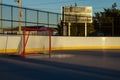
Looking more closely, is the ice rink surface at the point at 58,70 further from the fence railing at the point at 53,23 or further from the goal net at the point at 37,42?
the fence railing at the point at 53,23

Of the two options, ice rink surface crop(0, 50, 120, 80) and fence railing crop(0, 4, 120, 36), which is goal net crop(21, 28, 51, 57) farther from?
ice rink surface crop(0, 50, 120, 80)

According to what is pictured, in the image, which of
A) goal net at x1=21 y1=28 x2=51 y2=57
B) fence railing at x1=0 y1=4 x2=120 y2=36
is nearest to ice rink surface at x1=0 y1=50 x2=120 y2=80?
goal net at x1=21 y1=28 x2=51 y2=57

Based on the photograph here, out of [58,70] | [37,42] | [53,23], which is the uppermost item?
[53,23]

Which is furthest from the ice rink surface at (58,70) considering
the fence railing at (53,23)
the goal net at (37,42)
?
the fence railing at (53,23)

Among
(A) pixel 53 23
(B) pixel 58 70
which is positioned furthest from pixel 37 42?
(B) pixel 58 70

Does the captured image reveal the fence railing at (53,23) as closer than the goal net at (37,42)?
No

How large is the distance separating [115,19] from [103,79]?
3254cm

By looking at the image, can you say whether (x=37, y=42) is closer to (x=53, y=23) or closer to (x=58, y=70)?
(x=53, y=23)

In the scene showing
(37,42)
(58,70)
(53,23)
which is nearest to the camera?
(58,70)

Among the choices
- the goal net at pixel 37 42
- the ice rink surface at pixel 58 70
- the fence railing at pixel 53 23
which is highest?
the fence railing at pixel 53 23

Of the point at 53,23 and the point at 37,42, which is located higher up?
the point at 53,23

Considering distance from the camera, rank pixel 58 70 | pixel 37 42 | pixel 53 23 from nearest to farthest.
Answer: pixel 58 70 < pixel 37 42 < pixel 53 23

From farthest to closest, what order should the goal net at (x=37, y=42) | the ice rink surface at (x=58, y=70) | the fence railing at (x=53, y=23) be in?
the fence railing at (x=53, y=23) < the goal net at (x=37, y=42) < the ice rink surface at (x=58, y=70)

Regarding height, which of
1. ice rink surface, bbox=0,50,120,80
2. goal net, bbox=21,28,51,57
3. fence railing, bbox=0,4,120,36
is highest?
fence railing, bbox=0,4,120,36
